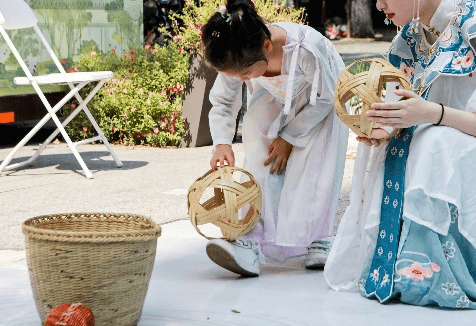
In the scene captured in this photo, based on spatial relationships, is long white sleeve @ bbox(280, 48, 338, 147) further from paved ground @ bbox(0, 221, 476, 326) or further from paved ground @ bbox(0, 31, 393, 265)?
paved ground @ bbox(0, 31, 393, 265)

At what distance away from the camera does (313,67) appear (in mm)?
3361

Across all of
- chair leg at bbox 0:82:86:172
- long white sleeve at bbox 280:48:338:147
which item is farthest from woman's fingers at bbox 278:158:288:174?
chair leg at bbox 0:82:86:172

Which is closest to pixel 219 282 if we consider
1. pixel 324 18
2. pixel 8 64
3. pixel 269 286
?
pixel 269 286

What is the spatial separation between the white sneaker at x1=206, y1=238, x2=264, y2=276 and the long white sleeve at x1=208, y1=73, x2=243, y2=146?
0.46m

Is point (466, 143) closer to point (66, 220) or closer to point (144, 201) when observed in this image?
point (66, 220)

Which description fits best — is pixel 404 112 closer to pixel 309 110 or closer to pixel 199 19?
pixel 309 110

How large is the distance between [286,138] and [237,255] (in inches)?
21.3

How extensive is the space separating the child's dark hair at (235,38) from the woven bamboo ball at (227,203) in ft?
1.39

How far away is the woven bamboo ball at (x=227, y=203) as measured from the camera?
320 cm

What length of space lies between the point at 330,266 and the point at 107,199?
6.95 feet

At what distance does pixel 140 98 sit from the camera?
7133 mm

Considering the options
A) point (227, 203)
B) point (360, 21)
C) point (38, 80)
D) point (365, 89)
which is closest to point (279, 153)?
point (227, 203)

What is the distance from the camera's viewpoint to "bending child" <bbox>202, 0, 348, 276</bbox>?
10.9 ft

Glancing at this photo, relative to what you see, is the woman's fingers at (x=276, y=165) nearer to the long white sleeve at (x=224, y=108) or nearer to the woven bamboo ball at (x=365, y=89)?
the long white sleeve at (x=224, y=108)
